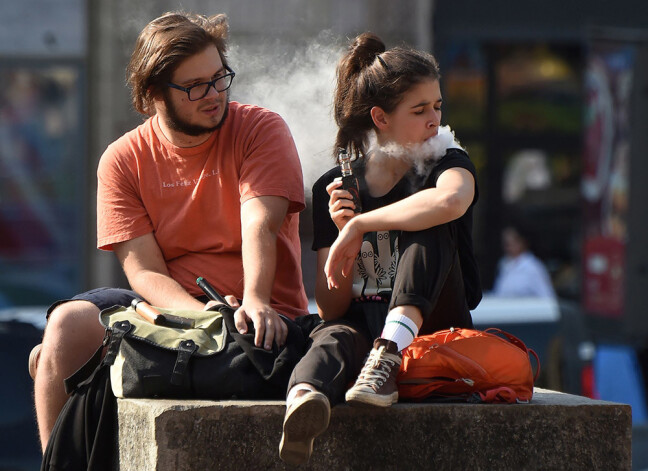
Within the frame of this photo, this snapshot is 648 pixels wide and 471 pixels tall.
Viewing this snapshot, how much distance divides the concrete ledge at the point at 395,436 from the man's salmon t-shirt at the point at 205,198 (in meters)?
0.73

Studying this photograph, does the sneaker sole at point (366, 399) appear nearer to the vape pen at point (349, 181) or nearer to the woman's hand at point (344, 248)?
the woman's hand at point (344, 248)

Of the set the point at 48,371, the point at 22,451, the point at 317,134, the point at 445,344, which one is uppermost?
the point at 317,134

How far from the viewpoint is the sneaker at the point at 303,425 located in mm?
2859

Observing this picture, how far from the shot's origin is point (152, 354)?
320cm

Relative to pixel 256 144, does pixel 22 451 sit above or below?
below

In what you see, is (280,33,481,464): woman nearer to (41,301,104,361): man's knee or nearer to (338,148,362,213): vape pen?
(338,148,362,213): vape pen

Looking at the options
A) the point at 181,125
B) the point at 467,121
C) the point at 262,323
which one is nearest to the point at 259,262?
the point at 262,323

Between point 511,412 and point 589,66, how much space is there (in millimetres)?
5330

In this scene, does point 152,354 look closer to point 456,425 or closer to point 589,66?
point 456,425

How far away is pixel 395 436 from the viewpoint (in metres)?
3.14

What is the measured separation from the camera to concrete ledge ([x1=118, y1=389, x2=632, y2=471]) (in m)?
3.05

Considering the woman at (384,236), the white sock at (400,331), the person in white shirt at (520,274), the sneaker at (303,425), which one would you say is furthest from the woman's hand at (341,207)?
the person in white shirt at (520,274)

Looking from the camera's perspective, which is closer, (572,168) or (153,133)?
(153,133)

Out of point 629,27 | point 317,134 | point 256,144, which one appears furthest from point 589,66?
point 256,144
